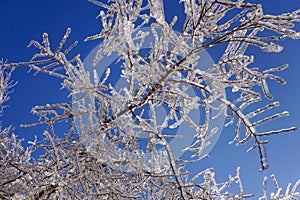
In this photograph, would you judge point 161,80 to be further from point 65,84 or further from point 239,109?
point 65,84

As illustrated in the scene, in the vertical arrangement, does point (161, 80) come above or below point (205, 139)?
above

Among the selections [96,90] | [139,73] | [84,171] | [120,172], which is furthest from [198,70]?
[84,171]

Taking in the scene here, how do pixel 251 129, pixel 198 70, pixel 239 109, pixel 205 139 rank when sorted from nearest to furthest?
pixel 251 129
pixel 239 109
pixel 198 70
pixel 205 139

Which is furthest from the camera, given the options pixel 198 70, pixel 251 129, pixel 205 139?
pixel 205 139

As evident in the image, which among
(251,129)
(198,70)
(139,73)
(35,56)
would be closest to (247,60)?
(198,70)

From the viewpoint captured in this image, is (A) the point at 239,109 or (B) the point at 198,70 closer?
(A) the point at 239,109

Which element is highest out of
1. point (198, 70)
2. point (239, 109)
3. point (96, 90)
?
point (96, 90)

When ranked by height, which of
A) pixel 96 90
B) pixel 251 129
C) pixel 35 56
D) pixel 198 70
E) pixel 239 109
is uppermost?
pixel 35 56

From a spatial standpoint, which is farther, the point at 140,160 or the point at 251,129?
the point at 140,160

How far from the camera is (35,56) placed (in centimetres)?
278

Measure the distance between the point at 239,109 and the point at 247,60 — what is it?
1.32 feet

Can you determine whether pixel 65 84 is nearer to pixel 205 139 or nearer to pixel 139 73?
pixel 139 73

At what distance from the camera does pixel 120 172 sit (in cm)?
277

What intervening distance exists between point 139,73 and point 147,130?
1.34ft
